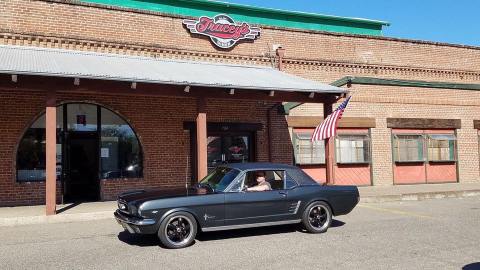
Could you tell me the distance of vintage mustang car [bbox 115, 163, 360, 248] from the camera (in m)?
7.82

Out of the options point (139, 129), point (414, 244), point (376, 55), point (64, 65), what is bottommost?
point (414, 244)

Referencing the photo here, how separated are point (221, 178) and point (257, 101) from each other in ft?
25.2

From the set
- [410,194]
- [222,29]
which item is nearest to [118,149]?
[222,29]

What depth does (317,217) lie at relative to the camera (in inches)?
365

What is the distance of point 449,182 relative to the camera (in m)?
19.7

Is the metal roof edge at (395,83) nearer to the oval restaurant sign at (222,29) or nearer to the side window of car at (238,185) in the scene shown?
the oval restaurant sign at (222,29)

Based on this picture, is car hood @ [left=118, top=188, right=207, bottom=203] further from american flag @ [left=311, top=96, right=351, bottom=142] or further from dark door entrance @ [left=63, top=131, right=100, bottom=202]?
dark door entrance @ [left=63, top=131, right=100, bottom=202]

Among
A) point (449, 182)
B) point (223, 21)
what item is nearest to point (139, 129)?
point (223, 21)

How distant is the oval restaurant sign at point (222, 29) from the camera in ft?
52.5

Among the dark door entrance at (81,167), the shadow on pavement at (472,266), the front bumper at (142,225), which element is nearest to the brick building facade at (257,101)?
the dark door entrance at (81,167)

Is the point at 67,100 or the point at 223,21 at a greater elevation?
the point at 223,21

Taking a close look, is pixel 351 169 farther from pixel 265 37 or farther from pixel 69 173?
pixel 69 173

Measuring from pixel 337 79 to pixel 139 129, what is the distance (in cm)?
789

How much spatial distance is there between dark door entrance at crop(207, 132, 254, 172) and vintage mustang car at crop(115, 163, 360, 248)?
615 cm
